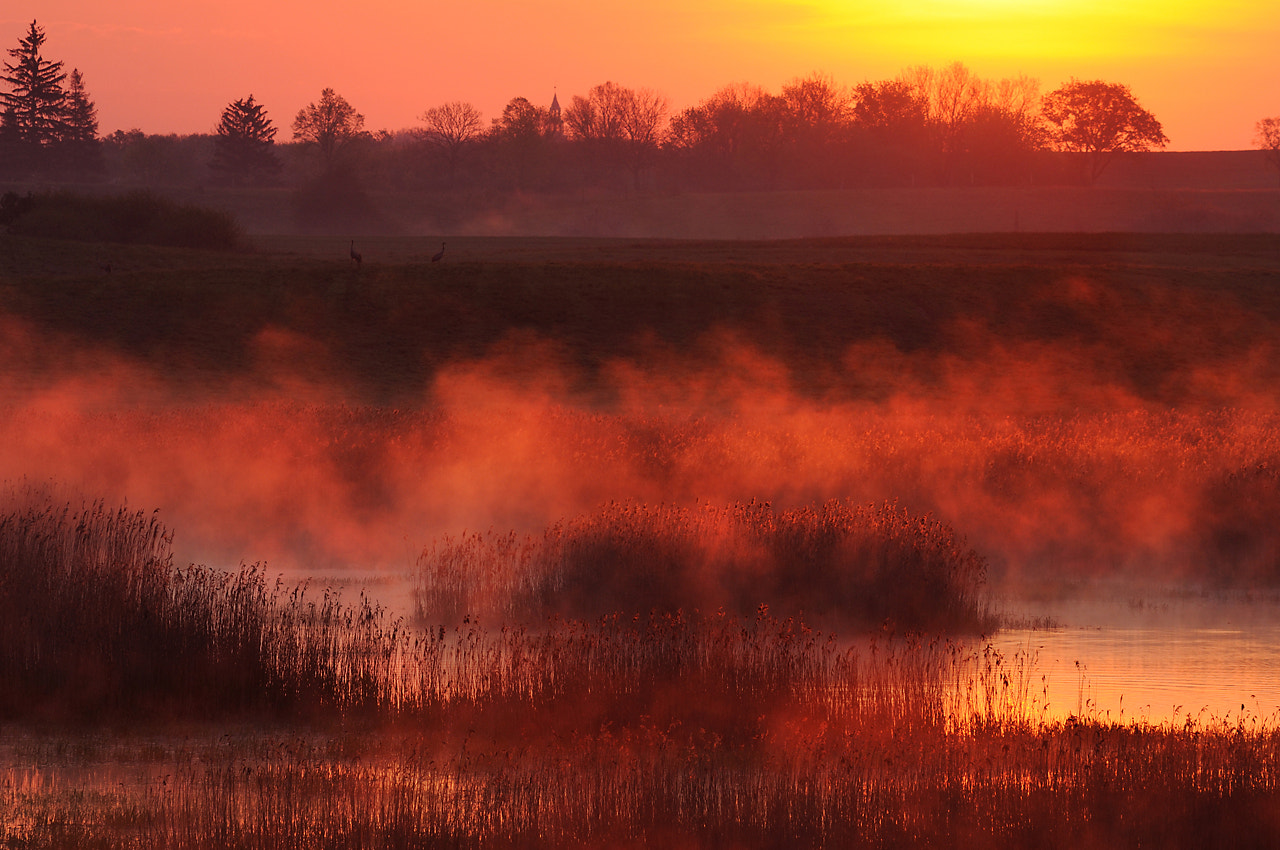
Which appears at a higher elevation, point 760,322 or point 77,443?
point 760,322

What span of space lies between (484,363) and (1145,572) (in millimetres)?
31714

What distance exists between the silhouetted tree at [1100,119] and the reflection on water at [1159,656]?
131 metres

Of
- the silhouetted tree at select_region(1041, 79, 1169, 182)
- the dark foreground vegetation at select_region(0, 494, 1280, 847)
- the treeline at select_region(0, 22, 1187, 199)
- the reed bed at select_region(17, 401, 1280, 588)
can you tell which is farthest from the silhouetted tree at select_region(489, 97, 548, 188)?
the dark foreground vegetation at select_region(0, 494, 1280, 847)

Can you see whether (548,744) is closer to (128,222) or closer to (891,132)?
(128,222)

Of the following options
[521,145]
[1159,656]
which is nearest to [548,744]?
[1159,656]

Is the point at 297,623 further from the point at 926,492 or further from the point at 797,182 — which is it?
the point at 797,182

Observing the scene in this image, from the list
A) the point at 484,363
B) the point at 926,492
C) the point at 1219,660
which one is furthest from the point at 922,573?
the point at 484,363

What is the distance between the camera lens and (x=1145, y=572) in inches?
734

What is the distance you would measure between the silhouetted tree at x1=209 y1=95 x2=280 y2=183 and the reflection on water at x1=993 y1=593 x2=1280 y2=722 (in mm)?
135705

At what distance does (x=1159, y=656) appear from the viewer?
1396cm

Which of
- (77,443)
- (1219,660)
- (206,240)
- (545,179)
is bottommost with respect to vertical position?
(1219,660)

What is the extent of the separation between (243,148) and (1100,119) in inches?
3301

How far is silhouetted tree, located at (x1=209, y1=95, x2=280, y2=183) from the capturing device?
142125 millimetres

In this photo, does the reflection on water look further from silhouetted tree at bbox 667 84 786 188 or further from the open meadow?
silhouetted tree at bbox 667 84 786 188
